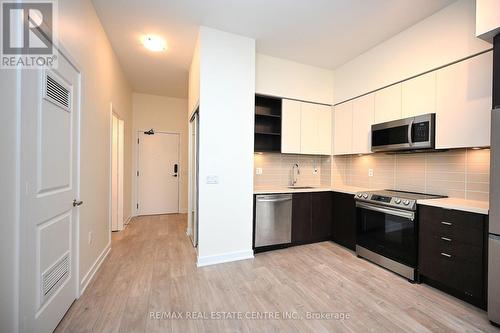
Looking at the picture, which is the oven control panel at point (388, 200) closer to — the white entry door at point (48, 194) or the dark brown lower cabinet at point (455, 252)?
the dark brown lower cabinet at point (455, 252)

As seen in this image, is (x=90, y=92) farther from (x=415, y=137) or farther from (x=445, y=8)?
(x=445, y=8)

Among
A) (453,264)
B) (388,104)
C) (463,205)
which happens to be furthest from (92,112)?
(453,264)

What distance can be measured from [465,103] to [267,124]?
243 centimetres

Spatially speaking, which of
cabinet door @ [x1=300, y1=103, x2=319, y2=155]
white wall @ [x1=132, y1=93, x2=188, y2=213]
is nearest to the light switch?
cabinet door @ [x1=300, y1=103, x2=319, y2=155]

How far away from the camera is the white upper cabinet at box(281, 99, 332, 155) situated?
3508 millimetres

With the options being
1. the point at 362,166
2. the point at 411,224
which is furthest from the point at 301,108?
the point at 411,224

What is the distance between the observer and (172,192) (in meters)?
5.51

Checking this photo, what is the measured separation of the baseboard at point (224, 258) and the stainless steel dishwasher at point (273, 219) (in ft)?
0.67

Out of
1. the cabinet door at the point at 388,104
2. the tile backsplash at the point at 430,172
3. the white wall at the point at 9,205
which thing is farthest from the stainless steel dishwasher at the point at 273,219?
the white wall at the point at 9,205

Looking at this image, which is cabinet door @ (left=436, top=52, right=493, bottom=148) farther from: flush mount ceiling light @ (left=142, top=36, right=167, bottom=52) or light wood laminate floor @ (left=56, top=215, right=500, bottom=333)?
flush mount ceiling light @ (left=142, top=36, right=167, bottom=52)

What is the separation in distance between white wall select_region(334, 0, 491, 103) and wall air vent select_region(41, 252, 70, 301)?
398cm

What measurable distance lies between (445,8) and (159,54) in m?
3.62

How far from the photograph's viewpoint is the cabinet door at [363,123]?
3.15 metres

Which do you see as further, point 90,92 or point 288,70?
point 288,70
